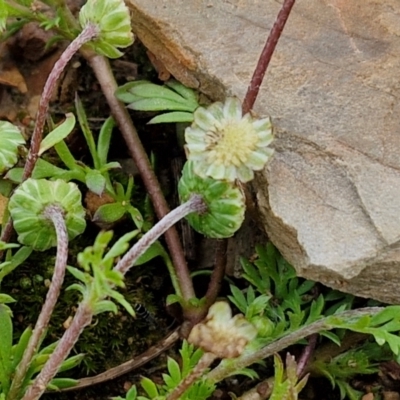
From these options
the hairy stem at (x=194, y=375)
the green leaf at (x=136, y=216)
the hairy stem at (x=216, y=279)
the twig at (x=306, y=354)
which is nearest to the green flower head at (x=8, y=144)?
the green leaf at (x=136, y=216)

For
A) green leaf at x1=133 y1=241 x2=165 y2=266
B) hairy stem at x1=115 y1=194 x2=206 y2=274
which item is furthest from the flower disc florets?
green leaf at x1=133 y1=241 x2=165 y2=266

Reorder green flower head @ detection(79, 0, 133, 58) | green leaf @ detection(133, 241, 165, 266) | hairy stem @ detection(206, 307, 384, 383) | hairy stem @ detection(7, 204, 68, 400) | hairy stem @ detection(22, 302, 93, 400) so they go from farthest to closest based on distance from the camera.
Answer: green leaf @ detection(133, 241, 165, 266) → green flower head @ detection(79, 0, 133, 58) → hairy stem @ detection(206, 307, 384, 383) → hairy stem @ detection(7, 204, 68, 400) → hairy stem @ detection(22, 302, 93, 400)

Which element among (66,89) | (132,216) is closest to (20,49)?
(66,89)

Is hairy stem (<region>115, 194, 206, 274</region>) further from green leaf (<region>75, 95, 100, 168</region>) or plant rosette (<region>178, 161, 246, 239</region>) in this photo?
green leaf (<region>75, 95, 100, 168</region>)

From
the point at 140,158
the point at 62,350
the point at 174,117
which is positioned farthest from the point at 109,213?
the point at 62,350

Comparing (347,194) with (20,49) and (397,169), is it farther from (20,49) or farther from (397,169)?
(20,49)

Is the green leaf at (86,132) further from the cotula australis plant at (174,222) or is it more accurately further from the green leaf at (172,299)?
the green leaf at (172,299)
